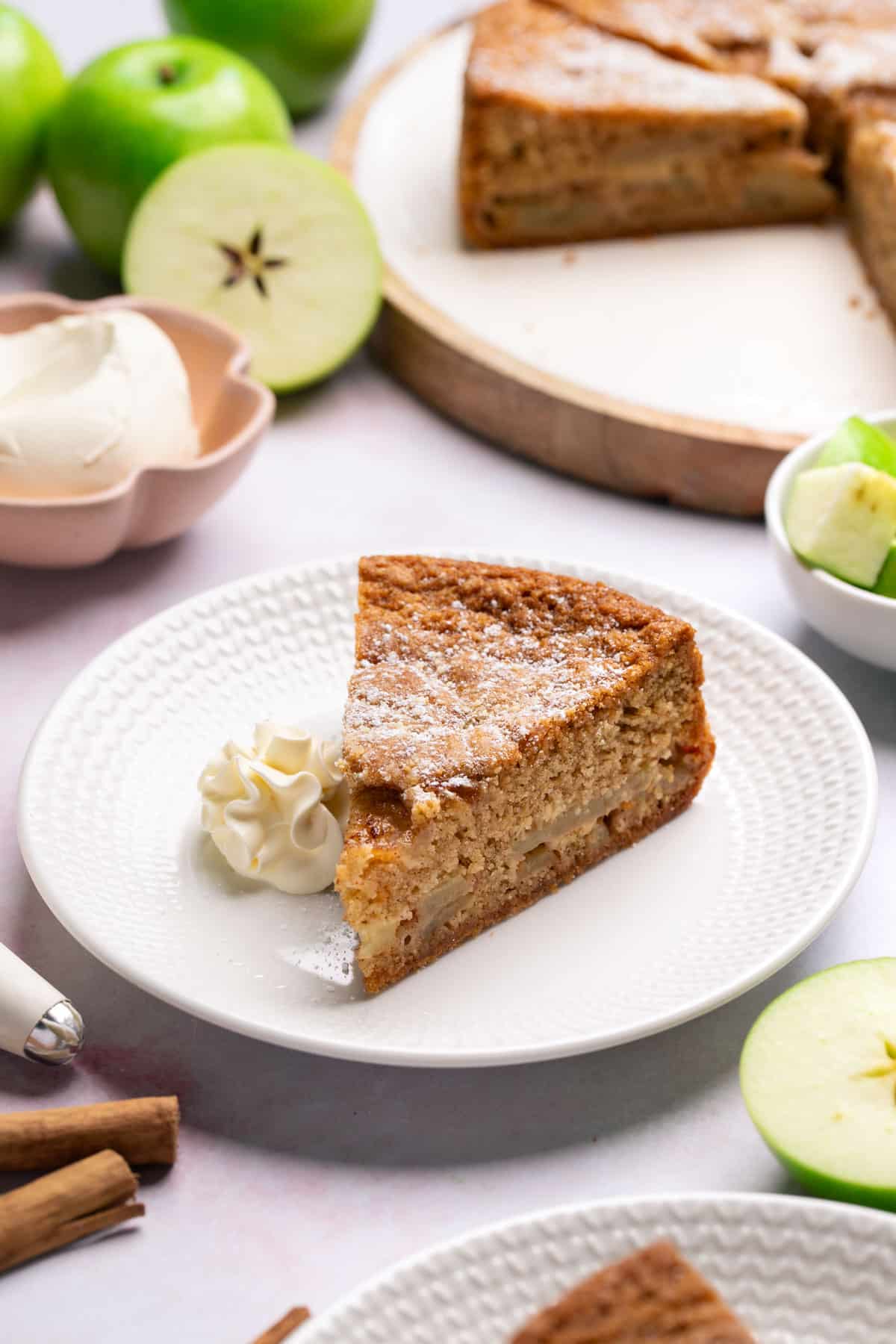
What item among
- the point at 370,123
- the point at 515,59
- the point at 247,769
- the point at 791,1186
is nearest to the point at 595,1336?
the point at 791,1186

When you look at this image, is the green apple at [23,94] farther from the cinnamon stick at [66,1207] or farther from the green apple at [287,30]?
the cinnamon stick at [66,1207]

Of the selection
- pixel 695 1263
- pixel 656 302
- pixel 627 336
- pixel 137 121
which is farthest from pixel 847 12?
pixel 695 1263

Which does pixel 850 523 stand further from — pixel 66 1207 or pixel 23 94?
pixel 23 94

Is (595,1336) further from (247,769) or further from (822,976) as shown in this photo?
(247,769)

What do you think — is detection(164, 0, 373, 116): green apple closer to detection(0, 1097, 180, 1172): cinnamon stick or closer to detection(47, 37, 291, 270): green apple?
detection(47, 37, 291, 270): green apple

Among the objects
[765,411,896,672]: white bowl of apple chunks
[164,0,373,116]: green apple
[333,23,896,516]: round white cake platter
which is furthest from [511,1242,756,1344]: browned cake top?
[164,0,373,116]: green apple

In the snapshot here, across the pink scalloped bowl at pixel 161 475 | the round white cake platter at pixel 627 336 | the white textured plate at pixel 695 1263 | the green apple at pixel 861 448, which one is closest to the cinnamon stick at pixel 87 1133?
the white textured plate at pixel 695 1263
